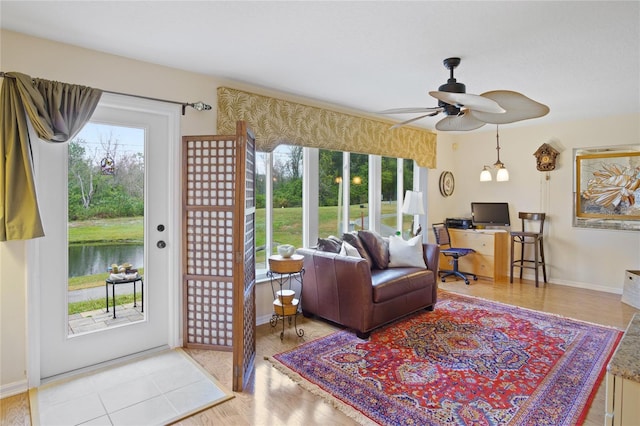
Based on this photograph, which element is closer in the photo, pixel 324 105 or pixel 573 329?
pixel 573 329

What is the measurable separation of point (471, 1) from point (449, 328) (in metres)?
2.82

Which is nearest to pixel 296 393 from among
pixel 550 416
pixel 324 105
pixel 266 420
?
pixel 266 420

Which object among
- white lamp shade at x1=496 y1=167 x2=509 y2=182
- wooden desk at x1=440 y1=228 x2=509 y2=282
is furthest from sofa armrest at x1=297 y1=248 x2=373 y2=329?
white lamp shade at x1=496 y1=167 x2=509 y2=182

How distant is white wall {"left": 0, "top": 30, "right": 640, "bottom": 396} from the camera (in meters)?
2.45

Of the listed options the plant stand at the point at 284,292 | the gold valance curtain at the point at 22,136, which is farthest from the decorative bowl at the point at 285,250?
the gold valance curtain at the point at 22,136

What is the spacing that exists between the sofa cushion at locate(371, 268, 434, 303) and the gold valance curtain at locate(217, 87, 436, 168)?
5.19 feet

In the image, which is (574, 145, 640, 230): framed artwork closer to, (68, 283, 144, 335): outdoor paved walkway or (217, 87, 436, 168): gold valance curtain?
(217, 87, 436, 168): gold valance curtain

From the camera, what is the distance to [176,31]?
2381mm

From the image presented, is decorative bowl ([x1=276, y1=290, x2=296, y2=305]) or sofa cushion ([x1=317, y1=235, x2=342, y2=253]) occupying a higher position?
sofa cushion ([x1=317, y1=235, x2=342, y2=253])

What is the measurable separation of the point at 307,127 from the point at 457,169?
3549 mm

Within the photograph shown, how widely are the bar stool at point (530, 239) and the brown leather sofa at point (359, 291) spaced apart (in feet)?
6.77

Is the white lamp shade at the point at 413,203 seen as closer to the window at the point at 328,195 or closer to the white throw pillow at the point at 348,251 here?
the window at the point at 328,195

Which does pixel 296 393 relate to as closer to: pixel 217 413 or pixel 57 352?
pixel 217 413

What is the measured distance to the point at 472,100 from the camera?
2.24 meters
